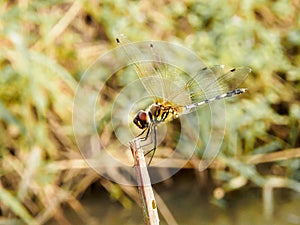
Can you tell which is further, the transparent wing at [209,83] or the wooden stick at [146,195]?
the transparent wing at [209,83]

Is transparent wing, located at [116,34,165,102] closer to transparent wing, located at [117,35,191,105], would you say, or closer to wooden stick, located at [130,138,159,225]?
transparent wing, located at [117,35,191,105]

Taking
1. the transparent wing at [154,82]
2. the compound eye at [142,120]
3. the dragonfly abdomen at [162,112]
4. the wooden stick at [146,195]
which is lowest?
the wooden stick at [146,195]

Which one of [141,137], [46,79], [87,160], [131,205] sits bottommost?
[141,137]

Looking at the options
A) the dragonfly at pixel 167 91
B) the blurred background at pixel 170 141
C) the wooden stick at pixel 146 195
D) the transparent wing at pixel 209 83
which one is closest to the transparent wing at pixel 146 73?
the dragonfly at pixel 167 91

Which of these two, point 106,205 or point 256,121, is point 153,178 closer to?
point 106,205

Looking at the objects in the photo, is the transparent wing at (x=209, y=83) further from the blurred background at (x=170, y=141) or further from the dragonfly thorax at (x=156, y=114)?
the blurred background at (x=170, y=141)

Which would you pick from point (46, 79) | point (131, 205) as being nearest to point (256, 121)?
point (131, 205)

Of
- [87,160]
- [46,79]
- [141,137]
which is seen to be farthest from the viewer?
[87,160]
